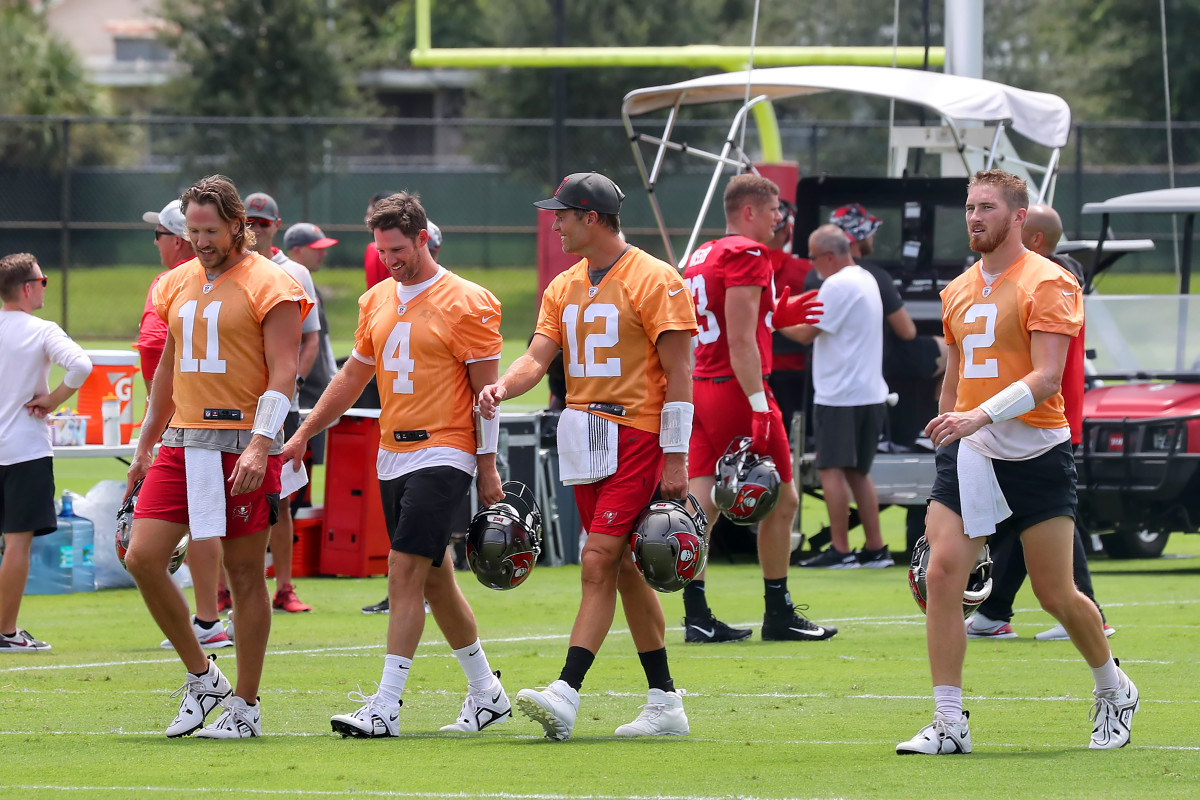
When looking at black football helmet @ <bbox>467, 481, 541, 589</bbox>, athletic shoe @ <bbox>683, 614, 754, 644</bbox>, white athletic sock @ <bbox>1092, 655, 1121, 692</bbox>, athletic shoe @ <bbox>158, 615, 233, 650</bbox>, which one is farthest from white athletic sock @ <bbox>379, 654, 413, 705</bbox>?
athletic shoe @ <bbox>683, 614, 754, 644</bbox>

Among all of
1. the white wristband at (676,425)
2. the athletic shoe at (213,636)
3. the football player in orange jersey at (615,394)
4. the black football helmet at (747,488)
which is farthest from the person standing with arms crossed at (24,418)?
the white wristband at (676,425)

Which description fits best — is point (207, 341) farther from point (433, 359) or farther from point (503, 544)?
point (503, 544)

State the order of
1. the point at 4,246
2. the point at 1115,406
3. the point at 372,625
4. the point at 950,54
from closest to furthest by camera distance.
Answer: the point at 372,625
the point at 1115,406
the point at 950,54
the point at 4,246

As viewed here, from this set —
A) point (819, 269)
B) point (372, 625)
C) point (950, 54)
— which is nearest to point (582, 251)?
point (372, 625)

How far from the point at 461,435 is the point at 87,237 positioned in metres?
21.8

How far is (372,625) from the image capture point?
→ 962cm

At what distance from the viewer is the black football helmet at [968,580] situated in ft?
19.9

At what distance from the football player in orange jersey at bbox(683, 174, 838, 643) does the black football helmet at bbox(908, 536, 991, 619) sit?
2.25 meters

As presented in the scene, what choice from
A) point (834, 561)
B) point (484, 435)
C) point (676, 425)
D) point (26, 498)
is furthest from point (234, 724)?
point (834, 561)

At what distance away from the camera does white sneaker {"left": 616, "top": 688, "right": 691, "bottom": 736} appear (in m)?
6.29

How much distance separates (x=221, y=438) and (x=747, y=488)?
9.46 feet

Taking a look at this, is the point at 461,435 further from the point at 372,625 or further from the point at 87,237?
the point at 87,237

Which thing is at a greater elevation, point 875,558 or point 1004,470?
point 1004,470

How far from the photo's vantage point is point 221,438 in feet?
20.4
